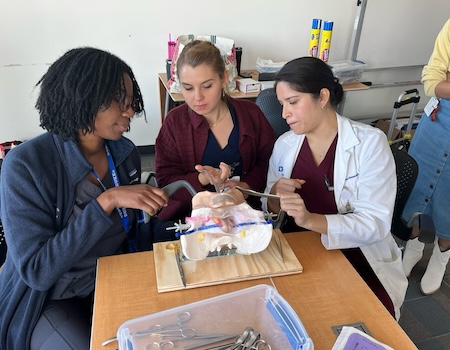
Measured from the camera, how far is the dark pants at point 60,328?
1.07 meters

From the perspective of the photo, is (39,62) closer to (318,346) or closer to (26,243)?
(26,243)

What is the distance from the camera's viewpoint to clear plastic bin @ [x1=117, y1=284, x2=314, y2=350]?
2.64 feet

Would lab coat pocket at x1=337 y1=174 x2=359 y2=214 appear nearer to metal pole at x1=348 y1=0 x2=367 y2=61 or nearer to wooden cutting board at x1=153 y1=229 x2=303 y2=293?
wooden cutting board at x1=153 y1=229 x2=303 y2=293

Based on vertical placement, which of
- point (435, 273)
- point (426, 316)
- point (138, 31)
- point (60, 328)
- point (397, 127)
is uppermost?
point (138, 31)

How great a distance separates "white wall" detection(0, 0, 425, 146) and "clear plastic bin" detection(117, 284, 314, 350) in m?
2.49

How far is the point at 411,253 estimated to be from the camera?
6.90 feet

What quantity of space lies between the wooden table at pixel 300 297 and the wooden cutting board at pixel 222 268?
0.06 feet

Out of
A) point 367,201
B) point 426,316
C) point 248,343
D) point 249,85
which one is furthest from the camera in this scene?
point 249,85

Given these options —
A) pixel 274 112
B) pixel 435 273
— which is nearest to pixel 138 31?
pixel 274 112

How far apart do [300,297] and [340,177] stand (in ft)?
1.67

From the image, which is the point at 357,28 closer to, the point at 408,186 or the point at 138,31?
the point at 138,31

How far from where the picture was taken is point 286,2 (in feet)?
10.6

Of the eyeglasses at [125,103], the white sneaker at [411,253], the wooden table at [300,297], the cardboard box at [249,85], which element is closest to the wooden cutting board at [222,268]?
the wooden table at [300,297]

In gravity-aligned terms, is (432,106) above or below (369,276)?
above
